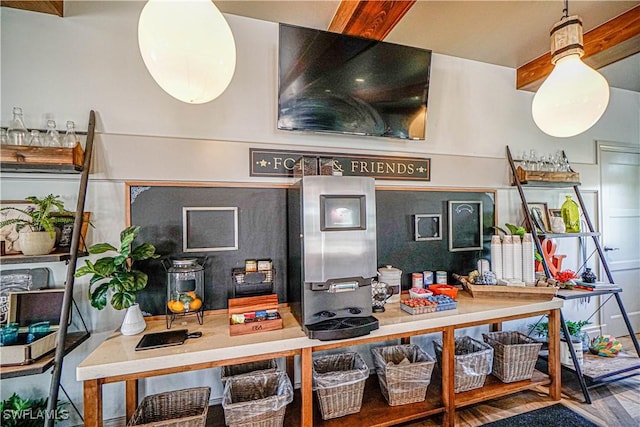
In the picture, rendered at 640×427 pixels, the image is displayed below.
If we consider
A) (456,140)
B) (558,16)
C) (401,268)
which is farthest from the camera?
(456,140)

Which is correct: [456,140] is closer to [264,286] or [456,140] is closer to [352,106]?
[352,106]

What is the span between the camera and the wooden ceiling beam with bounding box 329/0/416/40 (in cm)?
179

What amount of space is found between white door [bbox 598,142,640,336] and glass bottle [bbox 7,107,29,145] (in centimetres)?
499

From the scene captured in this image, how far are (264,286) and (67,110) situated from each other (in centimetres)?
162

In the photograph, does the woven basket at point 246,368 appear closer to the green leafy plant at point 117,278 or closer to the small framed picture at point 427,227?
the green leafy plant at point 117,278

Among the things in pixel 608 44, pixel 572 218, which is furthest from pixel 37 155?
pixel 572 218

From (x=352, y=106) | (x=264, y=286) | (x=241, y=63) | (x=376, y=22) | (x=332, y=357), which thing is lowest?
(x=332, y=357)

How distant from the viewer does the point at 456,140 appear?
104 inches

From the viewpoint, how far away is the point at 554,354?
2156 mm

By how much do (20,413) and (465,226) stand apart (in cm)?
323

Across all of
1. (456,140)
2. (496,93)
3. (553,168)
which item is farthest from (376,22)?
(553,168)

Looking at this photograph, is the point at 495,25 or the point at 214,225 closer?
the point at 214,225

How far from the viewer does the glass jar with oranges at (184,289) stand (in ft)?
5.67

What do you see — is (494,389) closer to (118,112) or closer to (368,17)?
(368,17)
